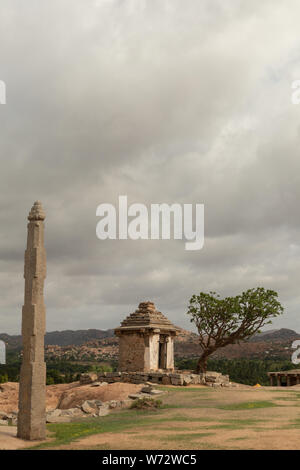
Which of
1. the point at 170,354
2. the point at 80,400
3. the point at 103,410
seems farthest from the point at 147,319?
the point at 103,410

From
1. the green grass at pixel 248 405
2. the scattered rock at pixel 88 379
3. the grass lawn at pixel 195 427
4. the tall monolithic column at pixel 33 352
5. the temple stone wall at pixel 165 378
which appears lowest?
the scattered rock at pixel 88 379

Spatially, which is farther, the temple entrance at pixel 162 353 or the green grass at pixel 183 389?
the temple entrance at pixel 162 353

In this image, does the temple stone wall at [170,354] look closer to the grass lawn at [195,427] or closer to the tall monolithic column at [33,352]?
the grass lawn at [195,427]

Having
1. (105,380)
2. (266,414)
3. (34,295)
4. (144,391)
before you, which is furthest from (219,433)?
(105,380)

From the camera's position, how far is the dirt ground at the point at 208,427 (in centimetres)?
973

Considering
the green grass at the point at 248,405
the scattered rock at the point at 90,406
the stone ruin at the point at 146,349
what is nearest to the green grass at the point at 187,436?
the green grass at the point at 248,405

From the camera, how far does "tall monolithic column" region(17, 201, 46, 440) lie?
11.6 metres

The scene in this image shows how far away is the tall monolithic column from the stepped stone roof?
18366 millimetres

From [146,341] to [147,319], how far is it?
1.49 metres

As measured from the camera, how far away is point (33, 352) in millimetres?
11742

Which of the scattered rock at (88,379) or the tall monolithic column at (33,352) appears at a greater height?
the tall monolithic column at (33,352)

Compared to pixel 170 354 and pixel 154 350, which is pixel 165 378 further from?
pixel 170 354

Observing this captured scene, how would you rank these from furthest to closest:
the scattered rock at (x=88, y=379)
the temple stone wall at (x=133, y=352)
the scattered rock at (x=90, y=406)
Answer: the temple stone wall at (x=133, y=352) < the scattered rock at (x=88, y=379) < the scattered rock at (x=90, y=406)
